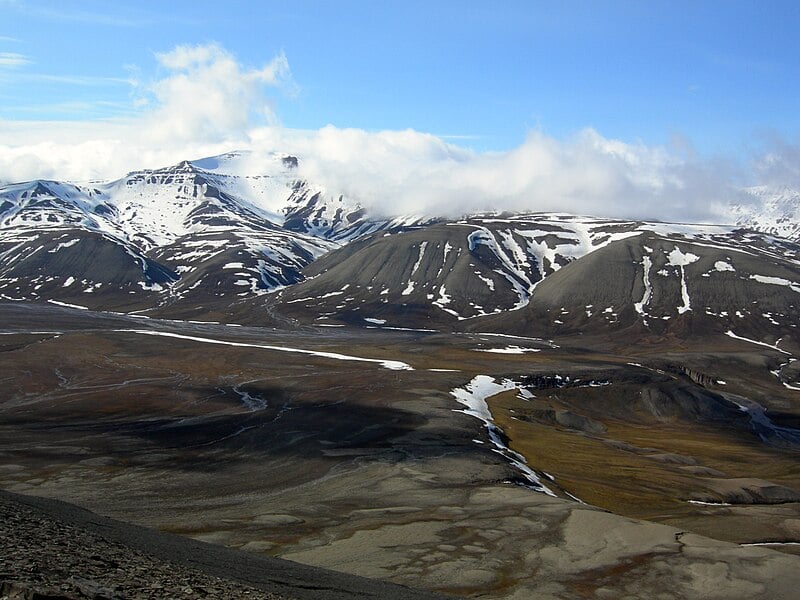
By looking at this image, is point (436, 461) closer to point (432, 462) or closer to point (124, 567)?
point (432, 462)

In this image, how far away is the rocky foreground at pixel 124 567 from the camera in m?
19.2

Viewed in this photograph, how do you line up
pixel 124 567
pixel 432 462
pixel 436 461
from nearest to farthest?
pixel 124 567 → pixel 432 462 → pixel 436 461

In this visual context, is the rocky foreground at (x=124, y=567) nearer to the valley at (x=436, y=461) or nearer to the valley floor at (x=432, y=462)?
the valley floor at (x=432, y=462)

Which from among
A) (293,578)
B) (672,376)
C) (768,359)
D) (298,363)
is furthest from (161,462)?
(768,359)

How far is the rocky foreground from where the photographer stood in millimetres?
19172

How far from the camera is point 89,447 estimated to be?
79938 millimetres

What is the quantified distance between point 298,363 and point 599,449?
81188 mm

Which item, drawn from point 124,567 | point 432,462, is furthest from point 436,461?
point 124,567

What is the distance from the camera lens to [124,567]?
23.0 m

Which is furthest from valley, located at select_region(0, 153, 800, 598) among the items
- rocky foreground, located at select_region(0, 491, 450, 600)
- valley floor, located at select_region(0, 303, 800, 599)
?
rocky foreground, located at select_region(0, 491, 450, 600)

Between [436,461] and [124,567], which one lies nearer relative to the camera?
[124,567]

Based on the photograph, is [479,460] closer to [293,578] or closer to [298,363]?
[293,578]

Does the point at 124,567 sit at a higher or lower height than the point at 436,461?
higher

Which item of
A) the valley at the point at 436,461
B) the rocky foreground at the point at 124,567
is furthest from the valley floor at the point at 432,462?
the rocky foreground at the point at 124,567
